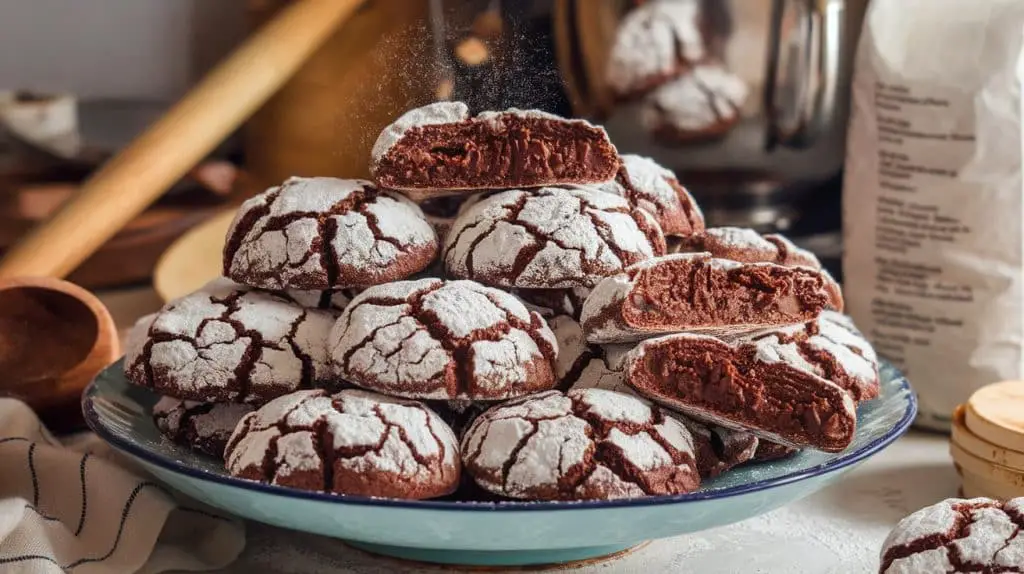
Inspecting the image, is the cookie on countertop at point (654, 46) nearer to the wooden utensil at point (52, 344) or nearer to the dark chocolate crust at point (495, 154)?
the dark chocolate crust at point (495, 154)

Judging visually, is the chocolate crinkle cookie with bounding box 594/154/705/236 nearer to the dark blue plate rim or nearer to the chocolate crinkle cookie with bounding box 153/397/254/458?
the dark blue plate rim

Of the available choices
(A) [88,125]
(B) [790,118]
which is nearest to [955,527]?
(B) [790,118]

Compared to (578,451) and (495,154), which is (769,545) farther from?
(495,154)

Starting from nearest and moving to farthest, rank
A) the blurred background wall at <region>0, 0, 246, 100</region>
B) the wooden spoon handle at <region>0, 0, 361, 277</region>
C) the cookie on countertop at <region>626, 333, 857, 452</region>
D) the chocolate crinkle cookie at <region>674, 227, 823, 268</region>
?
the cookie on countertop at <region>626, 333, 857, 452</region>, the chocolate crinkle cookie at <region>674, 227, 823, 268</region>, the wooden spoon handle at <region>0, 0, 361, 277</region>, the blurred background wall at <region>0, 0, 246, 100</region>

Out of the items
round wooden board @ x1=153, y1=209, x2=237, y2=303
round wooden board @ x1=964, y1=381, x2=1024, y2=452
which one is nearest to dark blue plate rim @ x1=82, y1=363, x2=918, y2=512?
round wooden board @ x1=964, y1=381, x2=1024, y2=452

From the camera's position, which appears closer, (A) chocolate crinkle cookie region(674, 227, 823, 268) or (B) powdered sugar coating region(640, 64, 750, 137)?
(A) chocolate crinkle cookie region(674, 227, 823, 268)

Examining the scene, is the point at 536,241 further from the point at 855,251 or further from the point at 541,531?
the point at 855,251

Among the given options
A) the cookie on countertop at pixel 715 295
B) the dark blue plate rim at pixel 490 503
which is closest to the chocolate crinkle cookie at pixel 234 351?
the dark blue plate rim at pixel 490 503

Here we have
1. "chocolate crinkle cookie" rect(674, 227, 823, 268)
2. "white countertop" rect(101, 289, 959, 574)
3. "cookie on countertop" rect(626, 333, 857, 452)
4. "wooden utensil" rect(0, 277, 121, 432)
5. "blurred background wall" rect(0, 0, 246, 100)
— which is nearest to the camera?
"cookie on countertop" rect(626, 333, 857, 452)

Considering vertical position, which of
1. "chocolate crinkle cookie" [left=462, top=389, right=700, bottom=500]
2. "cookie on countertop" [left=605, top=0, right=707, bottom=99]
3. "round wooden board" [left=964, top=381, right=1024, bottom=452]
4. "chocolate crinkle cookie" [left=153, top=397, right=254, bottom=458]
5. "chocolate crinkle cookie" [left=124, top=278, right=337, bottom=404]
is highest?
"cookie on countertop" [left=605, top=0, right=707, bottom=99]
